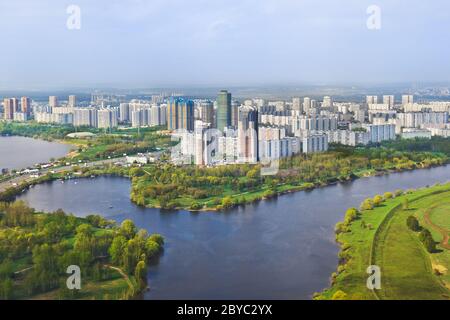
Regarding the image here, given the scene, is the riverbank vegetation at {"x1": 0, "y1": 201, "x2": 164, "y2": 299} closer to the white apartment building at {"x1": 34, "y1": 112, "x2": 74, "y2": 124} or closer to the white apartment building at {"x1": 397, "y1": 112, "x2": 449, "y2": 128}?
the white apartment building at {"x1": 397, "y1": 112, "x2": 449, "y2": 128}

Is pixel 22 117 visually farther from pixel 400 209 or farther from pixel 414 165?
pixel 400 209

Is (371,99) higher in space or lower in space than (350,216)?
higher

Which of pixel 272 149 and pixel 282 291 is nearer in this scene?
pixel 282 291

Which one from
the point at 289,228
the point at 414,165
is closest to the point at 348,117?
the point at 414,165

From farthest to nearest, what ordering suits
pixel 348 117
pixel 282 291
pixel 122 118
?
pixel 122 118 → pixel 348 117 → pixel 282 291

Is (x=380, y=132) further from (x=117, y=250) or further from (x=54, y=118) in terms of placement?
(x=54, y=118)

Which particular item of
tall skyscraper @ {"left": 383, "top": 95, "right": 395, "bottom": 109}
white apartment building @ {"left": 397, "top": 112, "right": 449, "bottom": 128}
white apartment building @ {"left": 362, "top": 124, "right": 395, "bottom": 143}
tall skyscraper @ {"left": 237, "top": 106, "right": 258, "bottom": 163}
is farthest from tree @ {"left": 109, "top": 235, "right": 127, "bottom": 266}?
tall skyscraper @ {"left": 383, "top": 95, "right": 395, "bottom": 109}

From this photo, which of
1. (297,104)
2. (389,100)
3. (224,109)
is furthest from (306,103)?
(224,109)
